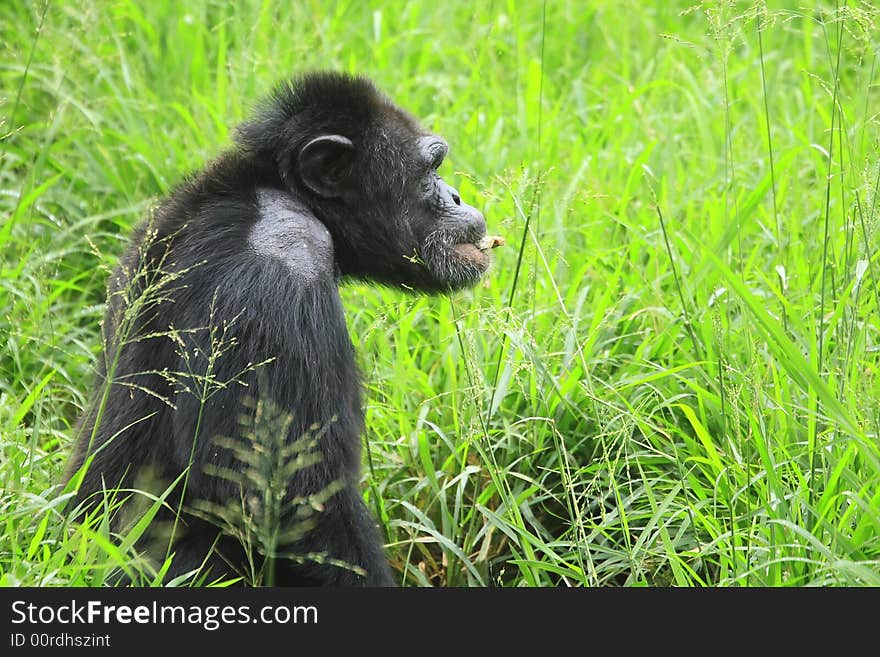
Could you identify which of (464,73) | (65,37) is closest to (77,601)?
(65,37)

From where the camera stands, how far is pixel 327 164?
14.2 feet

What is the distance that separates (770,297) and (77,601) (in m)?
3.15

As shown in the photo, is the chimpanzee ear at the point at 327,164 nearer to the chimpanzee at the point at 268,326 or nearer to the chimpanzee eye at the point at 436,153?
the chimpanzee at the point at 268,326

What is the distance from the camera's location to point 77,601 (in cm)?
337

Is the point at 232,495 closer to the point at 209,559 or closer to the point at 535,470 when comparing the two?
the point at 209,559

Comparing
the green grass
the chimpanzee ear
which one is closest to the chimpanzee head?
the chimpanzee ear

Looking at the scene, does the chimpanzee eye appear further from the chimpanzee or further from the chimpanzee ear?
the chimpanzee ear

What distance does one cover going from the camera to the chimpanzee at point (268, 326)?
3.76m

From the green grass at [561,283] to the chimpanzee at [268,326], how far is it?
9.6 inches

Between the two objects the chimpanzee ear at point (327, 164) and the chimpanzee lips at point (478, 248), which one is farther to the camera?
the chimpanzee lips at point (478, 248)

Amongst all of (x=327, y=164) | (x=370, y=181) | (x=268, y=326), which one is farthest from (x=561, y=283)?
(x=268, y=326)

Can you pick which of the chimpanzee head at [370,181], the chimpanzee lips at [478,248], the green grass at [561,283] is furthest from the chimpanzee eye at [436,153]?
the chimpanzee lips at [478,248]

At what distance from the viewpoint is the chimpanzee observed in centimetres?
376

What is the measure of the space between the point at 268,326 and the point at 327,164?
0.80m
